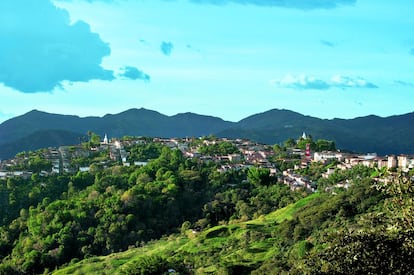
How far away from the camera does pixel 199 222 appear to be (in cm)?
4412

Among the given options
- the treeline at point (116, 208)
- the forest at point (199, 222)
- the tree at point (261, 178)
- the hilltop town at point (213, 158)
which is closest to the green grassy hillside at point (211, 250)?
the forest at point (199, 222)

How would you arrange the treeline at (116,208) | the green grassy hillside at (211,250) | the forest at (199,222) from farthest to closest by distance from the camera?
the treeline at (116,208) → the green grassy hillside at (211,250) → the forest at (199,222)

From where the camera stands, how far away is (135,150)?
78.5m

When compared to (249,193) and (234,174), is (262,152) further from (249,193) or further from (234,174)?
(249,193)

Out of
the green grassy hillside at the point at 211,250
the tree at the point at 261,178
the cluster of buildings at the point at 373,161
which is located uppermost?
the cluster of buildings at the point at 373,161

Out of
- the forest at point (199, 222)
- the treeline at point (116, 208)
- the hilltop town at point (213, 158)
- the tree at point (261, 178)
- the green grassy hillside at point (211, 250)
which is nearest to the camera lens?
the forest at point (199, 222)

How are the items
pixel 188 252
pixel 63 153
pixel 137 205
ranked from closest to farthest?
pixel 188 252 < pixel 137 205 < pixel 63 153

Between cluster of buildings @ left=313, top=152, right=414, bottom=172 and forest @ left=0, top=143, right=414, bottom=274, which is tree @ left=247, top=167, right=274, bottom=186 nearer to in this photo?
forest @ left=0, top=143, right=414, bottom=274

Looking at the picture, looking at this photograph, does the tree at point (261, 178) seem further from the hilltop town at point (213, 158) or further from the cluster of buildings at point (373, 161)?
the cluster of buildings at point (373, 161)

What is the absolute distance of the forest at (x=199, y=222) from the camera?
466 inches

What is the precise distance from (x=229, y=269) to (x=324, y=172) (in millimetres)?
28872

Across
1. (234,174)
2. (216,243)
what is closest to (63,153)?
(234,174)

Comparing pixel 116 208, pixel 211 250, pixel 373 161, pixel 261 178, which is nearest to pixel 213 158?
pixel 261 178

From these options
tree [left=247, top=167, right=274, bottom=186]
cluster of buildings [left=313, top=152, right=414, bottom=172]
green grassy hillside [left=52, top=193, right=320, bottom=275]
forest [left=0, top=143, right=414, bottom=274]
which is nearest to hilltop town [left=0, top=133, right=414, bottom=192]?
cluster of buildings [left=313, top=152, right=414, bottom=172]
